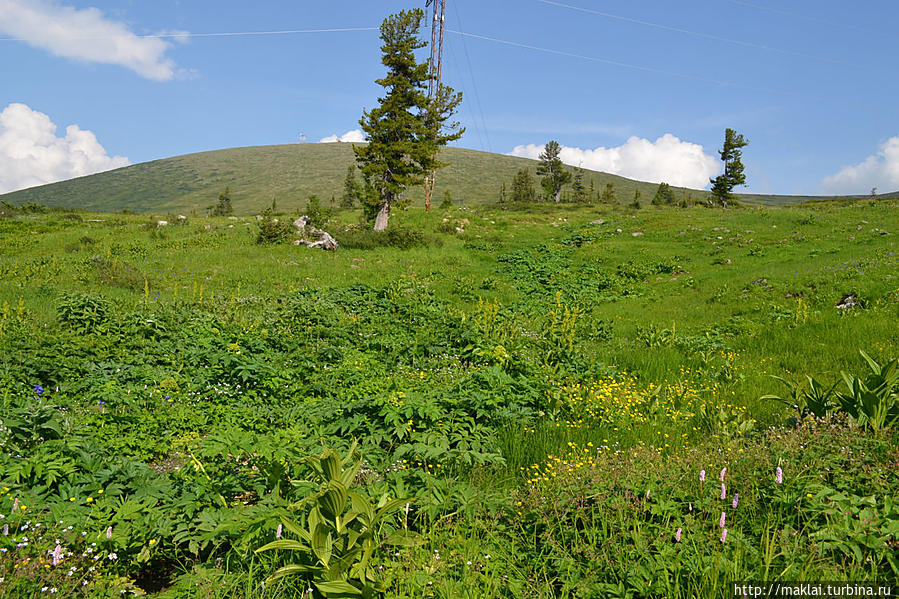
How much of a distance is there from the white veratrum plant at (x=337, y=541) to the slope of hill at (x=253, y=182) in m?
124

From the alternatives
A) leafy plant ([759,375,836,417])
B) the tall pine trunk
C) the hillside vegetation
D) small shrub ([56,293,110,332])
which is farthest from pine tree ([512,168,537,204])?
leafy plant ([759,375,836,417])

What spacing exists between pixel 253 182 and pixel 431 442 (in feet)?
576

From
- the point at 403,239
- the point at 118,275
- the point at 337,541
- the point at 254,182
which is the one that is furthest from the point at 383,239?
the point at 254,182

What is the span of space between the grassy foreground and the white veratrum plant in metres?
A: 0.02

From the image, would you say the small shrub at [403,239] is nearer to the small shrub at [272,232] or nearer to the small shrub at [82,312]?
the small shrub at [272,232]

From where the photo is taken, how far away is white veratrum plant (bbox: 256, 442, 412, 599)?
8.34ft

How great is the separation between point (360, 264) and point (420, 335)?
10.1m

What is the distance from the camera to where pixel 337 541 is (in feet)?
8.98

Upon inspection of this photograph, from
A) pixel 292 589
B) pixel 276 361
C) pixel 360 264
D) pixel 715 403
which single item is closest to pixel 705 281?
pixel 715 403

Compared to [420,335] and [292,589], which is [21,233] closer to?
[420,335]

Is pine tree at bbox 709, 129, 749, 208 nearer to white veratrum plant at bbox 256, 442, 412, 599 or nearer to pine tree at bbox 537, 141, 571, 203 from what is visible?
pine tree at bbox 537, 141, 571, 203

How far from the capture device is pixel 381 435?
14.5 feet

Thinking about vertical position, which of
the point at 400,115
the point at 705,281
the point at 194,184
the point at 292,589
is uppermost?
the point at 194,184

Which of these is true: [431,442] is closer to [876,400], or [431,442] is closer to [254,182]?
[876,400]
